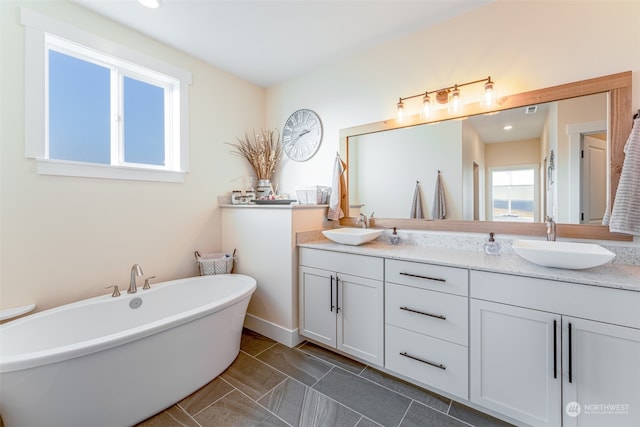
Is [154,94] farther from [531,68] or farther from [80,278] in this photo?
[531,68]

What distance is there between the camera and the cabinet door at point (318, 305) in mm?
2025

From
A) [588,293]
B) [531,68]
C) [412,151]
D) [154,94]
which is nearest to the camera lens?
[588,293]

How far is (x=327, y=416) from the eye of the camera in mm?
1477

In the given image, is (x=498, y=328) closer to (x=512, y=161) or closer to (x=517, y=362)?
(x=517, y=362)

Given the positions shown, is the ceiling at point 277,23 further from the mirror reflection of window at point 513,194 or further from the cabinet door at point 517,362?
the cabinet door at point 517,362

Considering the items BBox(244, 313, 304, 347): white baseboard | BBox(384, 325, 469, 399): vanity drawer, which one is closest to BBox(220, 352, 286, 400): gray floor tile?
BBox(244, 313, 304, 347): white baseboard

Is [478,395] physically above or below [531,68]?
below

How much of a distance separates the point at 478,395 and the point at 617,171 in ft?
5.00

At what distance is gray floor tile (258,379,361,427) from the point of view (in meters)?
1.44

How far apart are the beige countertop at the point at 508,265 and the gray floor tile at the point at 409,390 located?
33.4 inches

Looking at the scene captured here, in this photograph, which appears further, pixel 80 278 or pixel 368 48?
pixel 368 48

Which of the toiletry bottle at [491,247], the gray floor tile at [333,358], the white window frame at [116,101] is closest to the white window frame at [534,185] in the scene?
the toiletry bottle at [491,247]

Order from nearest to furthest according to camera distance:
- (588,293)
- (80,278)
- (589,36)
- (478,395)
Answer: (588,293) < (478,395) < (589,36) < (80,278)

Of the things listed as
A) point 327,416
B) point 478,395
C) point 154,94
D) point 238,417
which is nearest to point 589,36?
point 478,395
